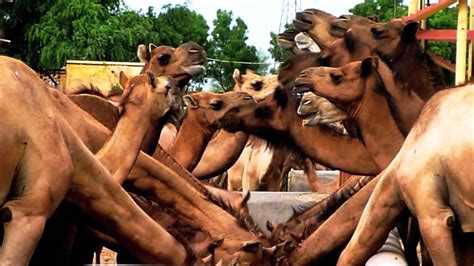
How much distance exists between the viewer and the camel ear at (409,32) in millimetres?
8328

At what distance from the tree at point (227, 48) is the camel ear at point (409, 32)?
27.3 metres

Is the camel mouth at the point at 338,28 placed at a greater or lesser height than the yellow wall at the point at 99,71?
greater

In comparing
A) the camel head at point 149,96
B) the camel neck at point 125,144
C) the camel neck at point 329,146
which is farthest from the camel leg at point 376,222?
the camel neck at point 329,146

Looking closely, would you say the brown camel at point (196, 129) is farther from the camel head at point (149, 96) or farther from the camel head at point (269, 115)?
the camel head at point (149, 96)

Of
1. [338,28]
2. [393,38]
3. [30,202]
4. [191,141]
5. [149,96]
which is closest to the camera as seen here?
[30,202]

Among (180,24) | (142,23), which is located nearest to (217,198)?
(142,23)

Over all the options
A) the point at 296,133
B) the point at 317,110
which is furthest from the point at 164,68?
the point at 317,110

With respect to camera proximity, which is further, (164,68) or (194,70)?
(164,68)

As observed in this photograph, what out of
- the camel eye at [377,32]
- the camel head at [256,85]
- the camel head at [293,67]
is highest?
the camel eye at [377,32]

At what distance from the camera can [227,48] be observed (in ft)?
133

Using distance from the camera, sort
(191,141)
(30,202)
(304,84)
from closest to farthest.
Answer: (30,202) < (304,84) < (191,141)

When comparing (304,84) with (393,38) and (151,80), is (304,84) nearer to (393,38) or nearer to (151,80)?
(151,80)

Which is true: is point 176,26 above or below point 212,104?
below

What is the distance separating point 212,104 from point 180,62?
107 cm
